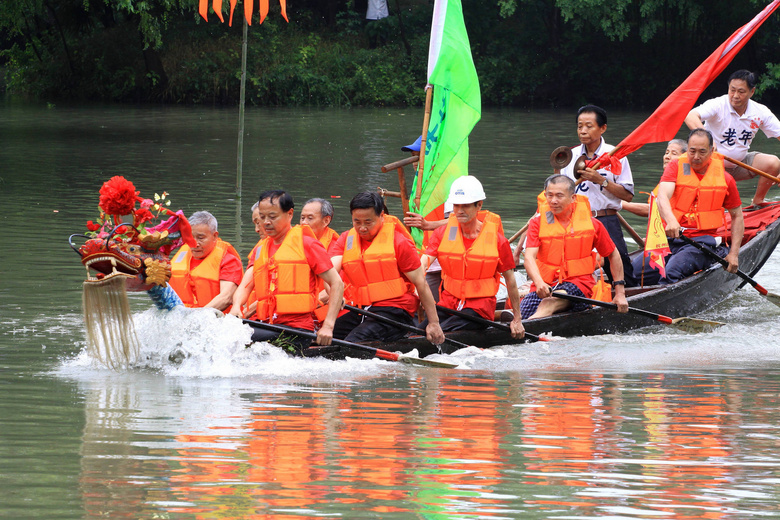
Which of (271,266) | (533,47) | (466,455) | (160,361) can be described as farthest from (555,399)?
(533,47)

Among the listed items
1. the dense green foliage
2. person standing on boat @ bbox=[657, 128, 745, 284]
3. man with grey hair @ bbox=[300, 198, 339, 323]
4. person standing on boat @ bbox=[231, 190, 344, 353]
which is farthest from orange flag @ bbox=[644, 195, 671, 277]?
the dense green foliage

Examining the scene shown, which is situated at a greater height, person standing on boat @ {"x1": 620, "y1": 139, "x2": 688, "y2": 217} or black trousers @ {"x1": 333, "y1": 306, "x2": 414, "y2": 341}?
person standing on boat @ {"x1": 620, "y1": 139, "x2": 688, "y2": 217}

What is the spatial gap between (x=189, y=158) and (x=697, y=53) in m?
20.0

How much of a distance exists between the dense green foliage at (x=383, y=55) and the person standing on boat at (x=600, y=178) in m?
21.6

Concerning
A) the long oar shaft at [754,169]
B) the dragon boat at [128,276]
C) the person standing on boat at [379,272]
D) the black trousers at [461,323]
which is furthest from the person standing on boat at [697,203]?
the person standing on boat at [379,272]

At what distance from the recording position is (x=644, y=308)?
354 inches

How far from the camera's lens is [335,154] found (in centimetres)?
2112

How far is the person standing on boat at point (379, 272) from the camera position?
727 centimetres

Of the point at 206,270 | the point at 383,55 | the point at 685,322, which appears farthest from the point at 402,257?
the point at 383,55

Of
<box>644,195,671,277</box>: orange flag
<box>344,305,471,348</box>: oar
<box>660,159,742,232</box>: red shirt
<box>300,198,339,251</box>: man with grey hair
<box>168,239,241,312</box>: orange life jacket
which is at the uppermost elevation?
<box>660,159,742,232</box>: red shirt

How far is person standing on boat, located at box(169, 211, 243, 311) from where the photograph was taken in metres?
7.59

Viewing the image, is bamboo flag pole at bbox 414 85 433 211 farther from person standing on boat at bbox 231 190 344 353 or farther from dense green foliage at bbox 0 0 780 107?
dense green foliage at bbox 0 0 780 107

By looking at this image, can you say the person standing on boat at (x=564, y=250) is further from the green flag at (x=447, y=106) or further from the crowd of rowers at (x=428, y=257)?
the green flag at (x=447, y=106)

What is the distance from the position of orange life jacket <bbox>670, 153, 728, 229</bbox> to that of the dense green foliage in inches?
832
